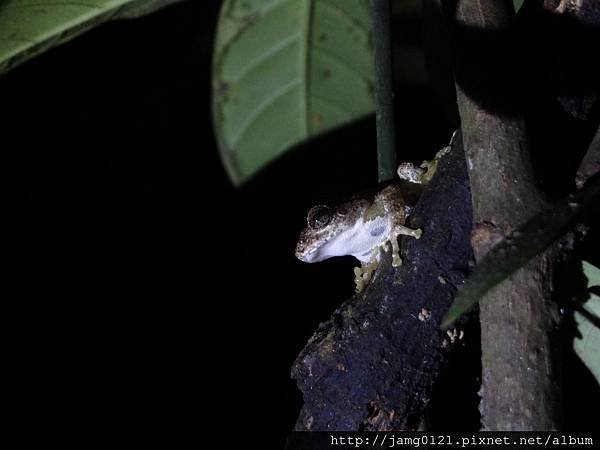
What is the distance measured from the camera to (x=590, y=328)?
103 centimetres

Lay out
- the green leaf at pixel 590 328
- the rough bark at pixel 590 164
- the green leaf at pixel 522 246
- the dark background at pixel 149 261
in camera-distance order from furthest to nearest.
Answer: the dark background at pixel 149 261
the green leaf at pixel 590 328
the rough bark at pixel 590 164
the green leaf at pixel 522 246

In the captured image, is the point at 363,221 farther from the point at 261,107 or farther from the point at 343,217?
the point at 261,107

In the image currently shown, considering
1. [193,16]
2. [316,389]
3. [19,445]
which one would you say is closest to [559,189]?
[316,389]

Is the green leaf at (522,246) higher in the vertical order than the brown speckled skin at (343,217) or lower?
higher

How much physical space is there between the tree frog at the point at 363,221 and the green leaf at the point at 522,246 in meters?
0.62

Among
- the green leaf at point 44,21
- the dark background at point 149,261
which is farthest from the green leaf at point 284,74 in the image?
the dark background at point 149,261

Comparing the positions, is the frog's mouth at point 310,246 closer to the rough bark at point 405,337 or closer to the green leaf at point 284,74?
the green leaf at point 284,74

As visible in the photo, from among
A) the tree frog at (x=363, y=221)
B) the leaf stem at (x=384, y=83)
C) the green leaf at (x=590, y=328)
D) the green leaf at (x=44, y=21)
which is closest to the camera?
the green leaf at (x=590, y=328)

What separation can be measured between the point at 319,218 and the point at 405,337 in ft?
2.73

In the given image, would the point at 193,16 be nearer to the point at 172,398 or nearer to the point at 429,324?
the point at 172,398

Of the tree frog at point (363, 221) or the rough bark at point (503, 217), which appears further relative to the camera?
the tree frog at point (363, 221)

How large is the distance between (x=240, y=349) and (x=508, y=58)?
114 inches

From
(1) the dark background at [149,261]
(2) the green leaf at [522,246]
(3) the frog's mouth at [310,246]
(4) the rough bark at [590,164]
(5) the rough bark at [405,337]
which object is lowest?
(1) the dark background at [149,261]

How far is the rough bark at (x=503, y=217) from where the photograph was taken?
74cm
